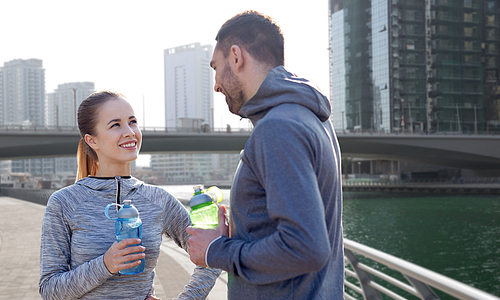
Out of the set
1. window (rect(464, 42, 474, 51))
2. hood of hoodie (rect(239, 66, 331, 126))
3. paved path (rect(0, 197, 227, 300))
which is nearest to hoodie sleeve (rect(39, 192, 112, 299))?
hood of hoodie (rect(239, 66, 331, 126))

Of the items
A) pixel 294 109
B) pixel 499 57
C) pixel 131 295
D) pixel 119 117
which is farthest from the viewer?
pixel 499 57

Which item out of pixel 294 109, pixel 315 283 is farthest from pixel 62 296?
pixel 294 109

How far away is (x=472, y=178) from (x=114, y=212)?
190 feet

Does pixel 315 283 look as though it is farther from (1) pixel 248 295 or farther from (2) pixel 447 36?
(2) pixel 447 36

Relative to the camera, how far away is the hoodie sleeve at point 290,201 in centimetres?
138

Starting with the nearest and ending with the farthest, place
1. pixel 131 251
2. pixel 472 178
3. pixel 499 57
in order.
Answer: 1. pixel 131 251
2. pixel 472 178
3. pixel 499 57

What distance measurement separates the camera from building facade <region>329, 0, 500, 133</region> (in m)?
72.8

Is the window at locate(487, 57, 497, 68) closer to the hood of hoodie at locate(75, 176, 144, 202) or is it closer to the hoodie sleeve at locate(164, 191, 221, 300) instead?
the hoodie sleeve at locate(164, 191, 221, 300)

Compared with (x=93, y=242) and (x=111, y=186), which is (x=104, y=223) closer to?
(x=93, y=242)

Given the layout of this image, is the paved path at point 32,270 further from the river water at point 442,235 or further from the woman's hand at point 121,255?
the river water at point 442,235

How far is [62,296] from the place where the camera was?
194 centimetres

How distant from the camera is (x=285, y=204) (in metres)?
1.39

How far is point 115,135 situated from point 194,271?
2.54 ft

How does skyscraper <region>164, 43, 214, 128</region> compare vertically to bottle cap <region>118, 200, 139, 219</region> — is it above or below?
above
